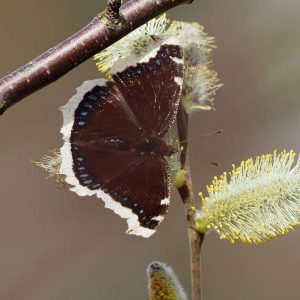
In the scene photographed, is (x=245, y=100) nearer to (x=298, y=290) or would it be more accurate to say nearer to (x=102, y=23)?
(x=298, y=290)

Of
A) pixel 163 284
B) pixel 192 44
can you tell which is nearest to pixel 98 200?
pixel 192 44

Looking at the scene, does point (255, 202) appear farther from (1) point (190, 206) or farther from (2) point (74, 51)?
(2) point (74, 51)

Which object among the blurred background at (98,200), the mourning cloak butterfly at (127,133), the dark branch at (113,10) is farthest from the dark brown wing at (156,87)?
the blurred background at (98,200)

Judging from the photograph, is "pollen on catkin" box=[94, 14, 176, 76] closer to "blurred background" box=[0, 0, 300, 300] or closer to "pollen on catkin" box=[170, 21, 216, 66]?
"pollen on catkin" box=[170, 21, 216, 66]

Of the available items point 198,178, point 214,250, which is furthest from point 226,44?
point 214,250

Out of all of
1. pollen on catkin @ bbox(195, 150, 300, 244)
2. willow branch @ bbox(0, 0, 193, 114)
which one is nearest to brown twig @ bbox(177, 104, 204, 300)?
pollen on catkin @ bbox(195, 150, 300, 244)

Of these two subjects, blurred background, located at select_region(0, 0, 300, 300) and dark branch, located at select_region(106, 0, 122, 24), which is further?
blurred background, located at select_region(0, 0, 300, 300)
